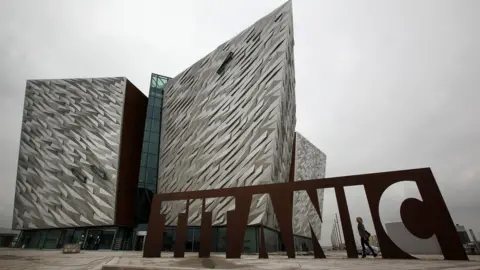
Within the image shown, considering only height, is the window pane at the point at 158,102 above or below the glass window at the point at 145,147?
above

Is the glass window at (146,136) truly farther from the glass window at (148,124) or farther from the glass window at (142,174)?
the glass window at (142,174)

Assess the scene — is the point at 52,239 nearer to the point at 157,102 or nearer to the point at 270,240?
the point at 157,102

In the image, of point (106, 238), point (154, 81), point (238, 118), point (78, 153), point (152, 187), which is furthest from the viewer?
point (154, 81)

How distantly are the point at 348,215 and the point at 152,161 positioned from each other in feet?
79.6

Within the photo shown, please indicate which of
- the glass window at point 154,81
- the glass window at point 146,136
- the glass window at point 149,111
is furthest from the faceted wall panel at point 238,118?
the glass window at point 154,81

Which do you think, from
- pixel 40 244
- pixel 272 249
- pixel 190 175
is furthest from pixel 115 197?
pixel 272 249

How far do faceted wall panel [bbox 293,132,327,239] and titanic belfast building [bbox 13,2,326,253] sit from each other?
0.49 meters

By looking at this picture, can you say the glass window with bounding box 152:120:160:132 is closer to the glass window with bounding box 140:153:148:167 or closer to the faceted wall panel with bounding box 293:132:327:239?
the glass window with bounding box 140:153:148:167

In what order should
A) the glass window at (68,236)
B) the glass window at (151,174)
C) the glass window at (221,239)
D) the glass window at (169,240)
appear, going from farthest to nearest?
the glass window at (151,174)
the glass window at (68,236)
the glass window at (169,240)
the glass window at (221,239)

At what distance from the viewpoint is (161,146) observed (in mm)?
28719

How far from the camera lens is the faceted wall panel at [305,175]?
3048 centimetres

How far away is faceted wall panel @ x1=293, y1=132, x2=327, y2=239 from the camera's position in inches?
1200

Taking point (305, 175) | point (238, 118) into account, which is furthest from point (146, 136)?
point (305, 175)

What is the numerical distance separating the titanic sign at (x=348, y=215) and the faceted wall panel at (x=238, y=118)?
7.91 m
